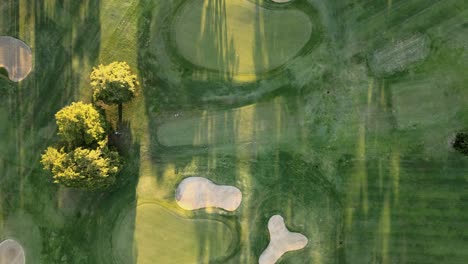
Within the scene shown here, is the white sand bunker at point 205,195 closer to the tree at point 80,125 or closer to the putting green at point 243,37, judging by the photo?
the tree at point 80,125


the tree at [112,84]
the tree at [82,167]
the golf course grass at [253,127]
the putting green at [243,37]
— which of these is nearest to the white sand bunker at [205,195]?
the golf course grass at [253,127]

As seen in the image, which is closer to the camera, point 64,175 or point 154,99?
point 64,175

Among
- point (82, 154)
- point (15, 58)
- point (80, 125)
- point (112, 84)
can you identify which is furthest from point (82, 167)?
point (15, 58)

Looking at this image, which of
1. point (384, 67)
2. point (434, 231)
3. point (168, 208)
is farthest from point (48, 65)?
point (434, 231)

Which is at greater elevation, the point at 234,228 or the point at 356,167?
the point at 356,167

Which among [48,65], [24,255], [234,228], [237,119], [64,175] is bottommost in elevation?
[24,255]

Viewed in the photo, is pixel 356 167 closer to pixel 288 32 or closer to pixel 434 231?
pixel 434 231
